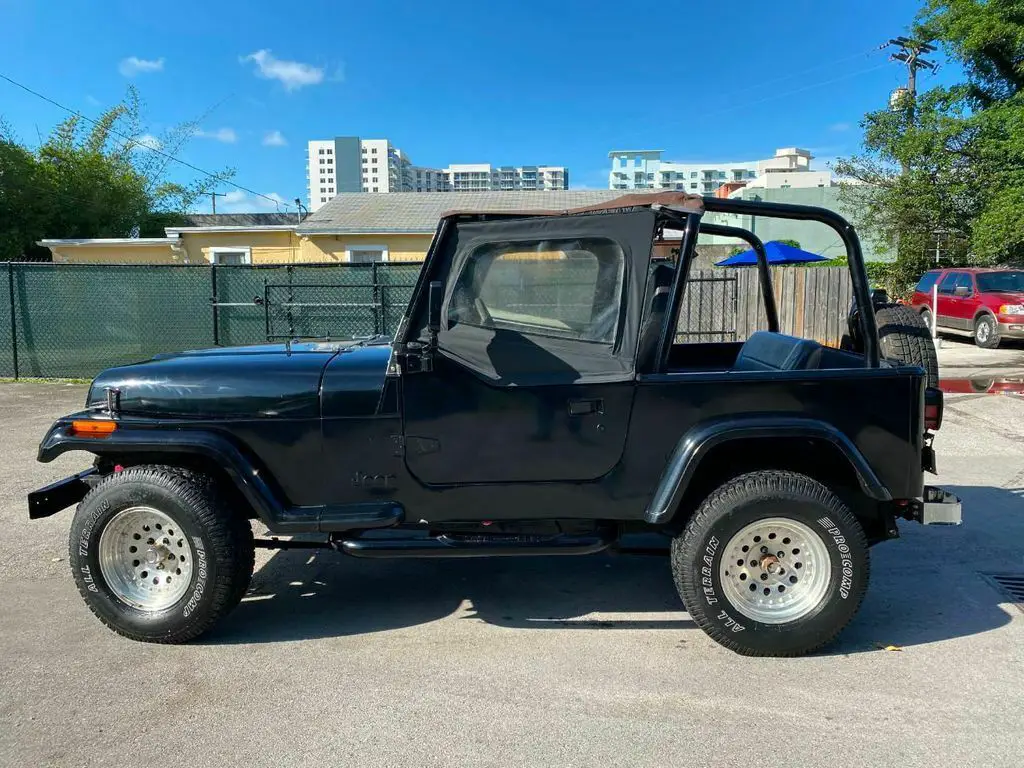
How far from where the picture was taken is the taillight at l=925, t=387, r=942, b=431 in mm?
3859

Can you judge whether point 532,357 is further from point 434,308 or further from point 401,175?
point 401,175

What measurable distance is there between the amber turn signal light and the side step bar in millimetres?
1238

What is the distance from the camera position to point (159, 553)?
3838mm

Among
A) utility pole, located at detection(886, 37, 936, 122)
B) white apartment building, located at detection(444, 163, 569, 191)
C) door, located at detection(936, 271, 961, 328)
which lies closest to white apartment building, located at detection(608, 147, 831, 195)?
white apartment building, located at detection(444, 163, 569, 191)

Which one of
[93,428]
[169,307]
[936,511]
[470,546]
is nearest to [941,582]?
[936,511]

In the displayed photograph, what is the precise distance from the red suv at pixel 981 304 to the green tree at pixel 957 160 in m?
5.58

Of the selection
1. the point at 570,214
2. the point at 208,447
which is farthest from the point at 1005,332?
the point at 208,447

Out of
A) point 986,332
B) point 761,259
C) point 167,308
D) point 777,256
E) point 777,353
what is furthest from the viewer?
point 986,332

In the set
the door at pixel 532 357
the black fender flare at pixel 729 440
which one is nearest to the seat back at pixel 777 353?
the black fender flare at pixel 729 440

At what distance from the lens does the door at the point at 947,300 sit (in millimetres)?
18016

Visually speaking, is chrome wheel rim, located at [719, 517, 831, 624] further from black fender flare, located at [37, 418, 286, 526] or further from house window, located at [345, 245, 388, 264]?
house window, located at [345, 245, 388, 264]

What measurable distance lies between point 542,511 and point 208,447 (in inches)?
61.8

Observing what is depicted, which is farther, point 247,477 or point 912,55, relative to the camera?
point 912,55

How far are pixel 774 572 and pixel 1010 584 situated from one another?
186cm
